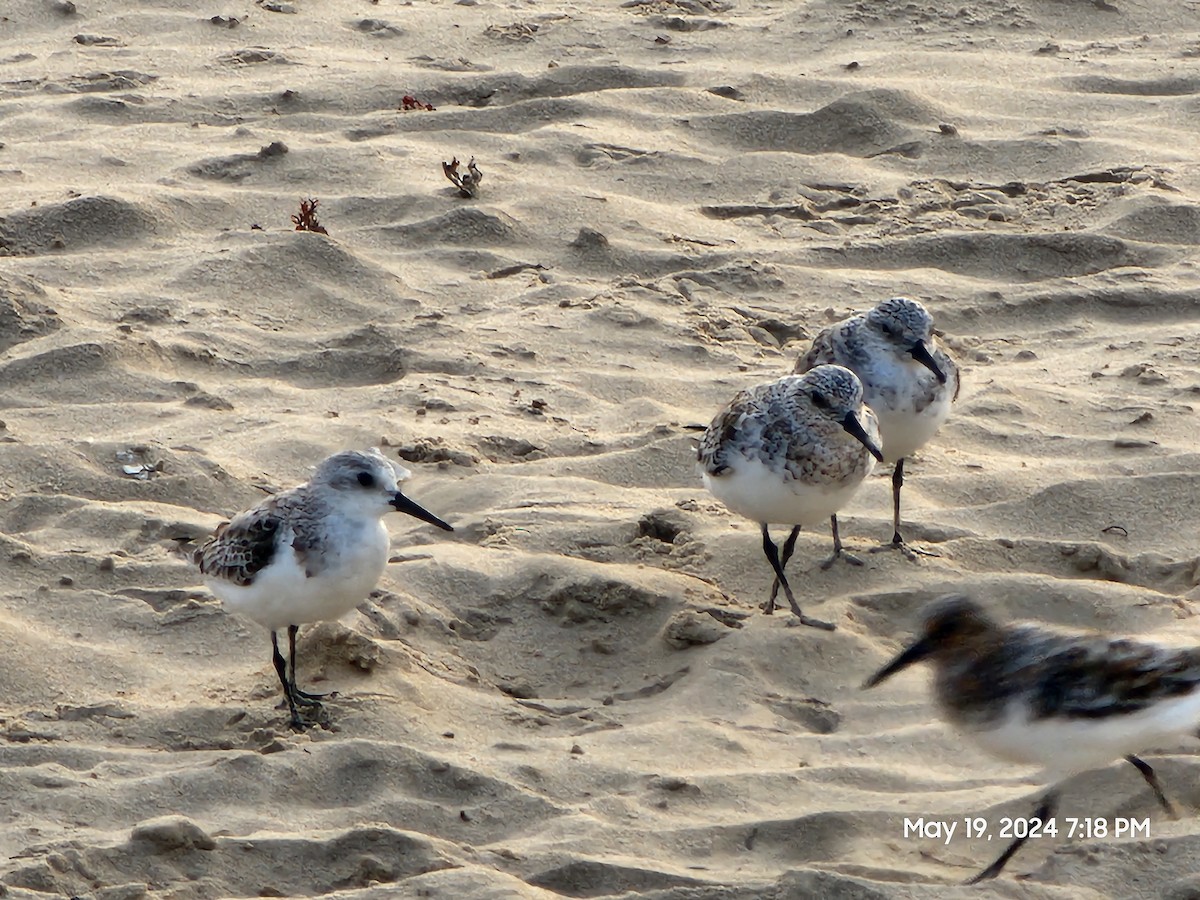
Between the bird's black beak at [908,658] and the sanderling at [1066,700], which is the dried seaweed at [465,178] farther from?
the sanderling at [1066,700]

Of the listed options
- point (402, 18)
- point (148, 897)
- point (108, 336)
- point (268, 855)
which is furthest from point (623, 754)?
point (402, 18)

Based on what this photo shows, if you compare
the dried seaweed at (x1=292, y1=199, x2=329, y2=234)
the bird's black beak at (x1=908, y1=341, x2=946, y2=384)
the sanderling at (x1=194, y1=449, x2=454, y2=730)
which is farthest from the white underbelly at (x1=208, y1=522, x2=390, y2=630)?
the dried seaweed at (x1=292, y1=199, x2=329, y2=234)

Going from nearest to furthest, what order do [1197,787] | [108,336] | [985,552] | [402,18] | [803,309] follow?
[1197,787], [985,552], [108,336], [803,309], [402,18]

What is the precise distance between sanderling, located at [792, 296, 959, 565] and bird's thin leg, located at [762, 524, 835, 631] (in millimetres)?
414

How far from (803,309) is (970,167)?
1.74 meters

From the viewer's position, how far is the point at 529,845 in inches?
187

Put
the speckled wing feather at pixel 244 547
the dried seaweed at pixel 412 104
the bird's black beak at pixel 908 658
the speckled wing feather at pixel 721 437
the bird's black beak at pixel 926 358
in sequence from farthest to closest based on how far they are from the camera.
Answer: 1. the dried seaweed at pixel 412 104
2. the bird's black beak at pixel 926 358
3. the speckled wing feather at pixel 721 437
4. the speckled wing feather at pixel 244 547
5. the bird's black beak at pixel 908 658

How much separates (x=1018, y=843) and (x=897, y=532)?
201 centimetres

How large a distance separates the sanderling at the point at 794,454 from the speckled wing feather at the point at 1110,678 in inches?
54.3

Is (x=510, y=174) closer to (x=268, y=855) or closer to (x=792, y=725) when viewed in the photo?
(x=792, y=725)

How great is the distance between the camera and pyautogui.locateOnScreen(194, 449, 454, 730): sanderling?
5.33 m

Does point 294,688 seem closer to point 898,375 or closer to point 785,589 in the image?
point 785,589

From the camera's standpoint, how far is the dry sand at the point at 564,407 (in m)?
4.93

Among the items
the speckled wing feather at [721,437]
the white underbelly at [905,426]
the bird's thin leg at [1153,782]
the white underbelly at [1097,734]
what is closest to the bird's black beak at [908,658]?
the white underbelly at [1097,734]
